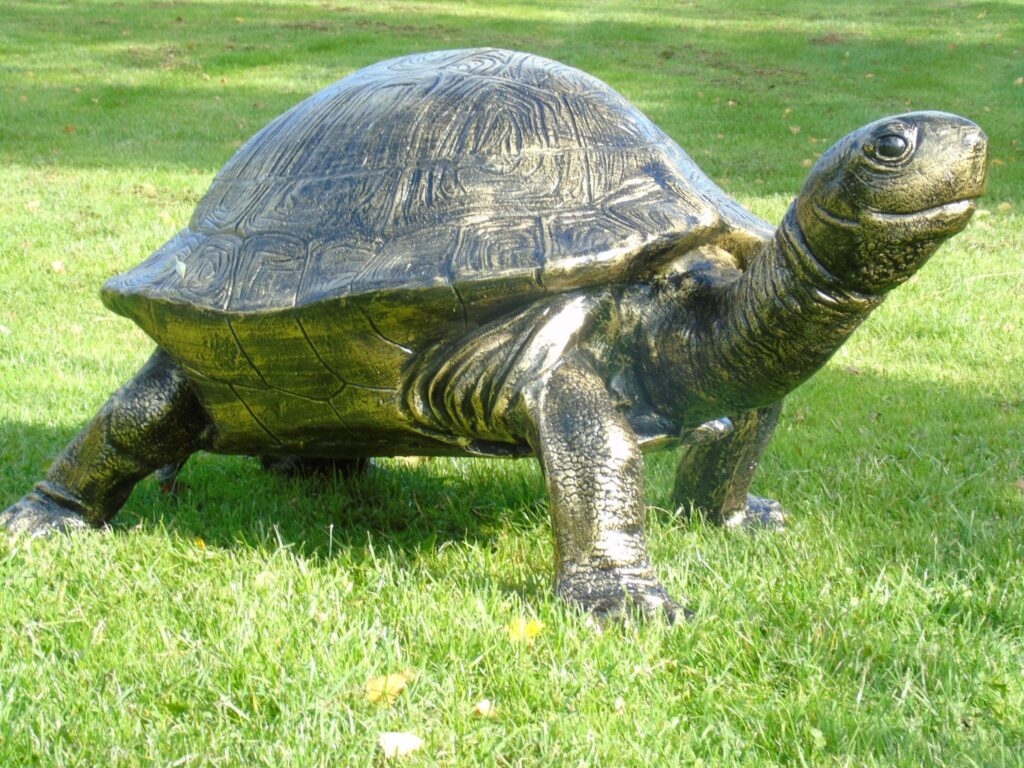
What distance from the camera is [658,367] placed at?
381 cm

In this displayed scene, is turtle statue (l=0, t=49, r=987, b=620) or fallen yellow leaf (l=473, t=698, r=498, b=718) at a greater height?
turtle statue (l=0, t=49, r=987, b=620)

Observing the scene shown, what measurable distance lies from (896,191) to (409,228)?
1549 mm

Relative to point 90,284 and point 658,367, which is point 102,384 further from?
point 658,367

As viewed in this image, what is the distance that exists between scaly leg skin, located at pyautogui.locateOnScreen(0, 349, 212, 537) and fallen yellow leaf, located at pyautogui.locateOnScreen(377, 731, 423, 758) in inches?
77.5

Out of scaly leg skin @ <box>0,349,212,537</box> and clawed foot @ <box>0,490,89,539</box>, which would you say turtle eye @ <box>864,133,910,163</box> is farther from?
clawed foot @ <box>0,490,89,539</box>

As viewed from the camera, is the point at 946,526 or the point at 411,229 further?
the point at 946,526

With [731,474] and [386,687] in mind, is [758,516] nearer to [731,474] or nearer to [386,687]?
[731,474]

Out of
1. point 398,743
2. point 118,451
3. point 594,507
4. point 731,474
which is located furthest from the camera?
point 731,474

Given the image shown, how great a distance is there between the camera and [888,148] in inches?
115

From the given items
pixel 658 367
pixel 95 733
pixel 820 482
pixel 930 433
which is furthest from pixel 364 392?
pixel 930 433

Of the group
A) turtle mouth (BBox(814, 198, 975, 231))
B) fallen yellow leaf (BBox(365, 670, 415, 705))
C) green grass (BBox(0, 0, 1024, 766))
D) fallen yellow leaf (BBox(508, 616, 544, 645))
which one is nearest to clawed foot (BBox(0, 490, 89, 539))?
green grass (BBox(0, 0, 1024, 766))

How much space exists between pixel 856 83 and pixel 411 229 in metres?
16.9

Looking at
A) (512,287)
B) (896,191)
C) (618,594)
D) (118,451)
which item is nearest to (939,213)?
(896,191)

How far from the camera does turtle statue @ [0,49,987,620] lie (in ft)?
10.7
